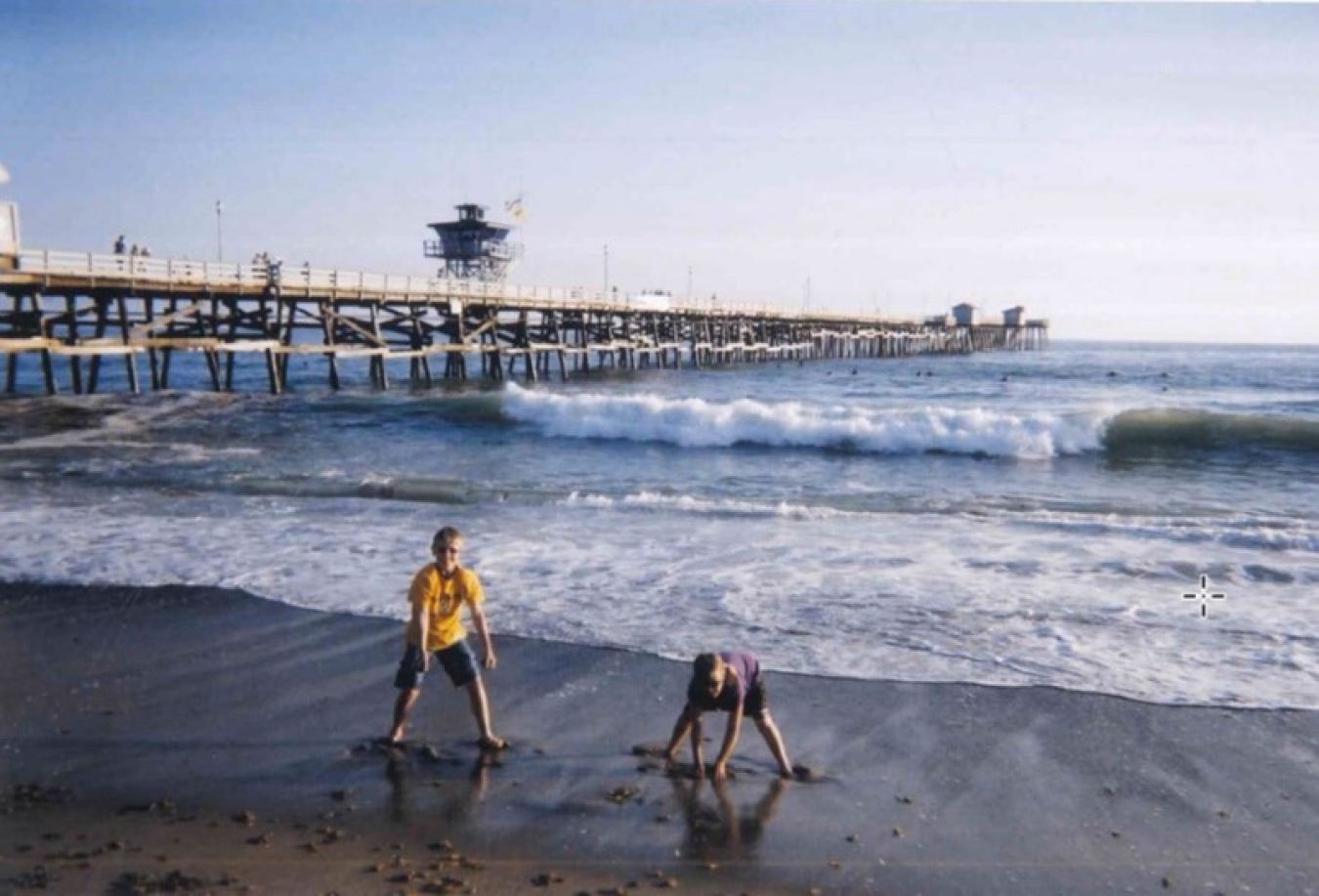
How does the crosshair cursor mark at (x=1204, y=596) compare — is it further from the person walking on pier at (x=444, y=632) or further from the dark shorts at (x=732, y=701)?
the person walking on pier at (x=444, y=632)

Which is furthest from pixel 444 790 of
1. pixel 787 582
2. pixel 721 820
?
pixel 787 582

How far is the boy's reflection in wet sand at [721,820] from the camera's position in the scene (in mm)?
4520

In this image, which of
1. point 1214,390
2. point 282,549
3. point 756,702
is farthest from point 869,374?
point 756,702

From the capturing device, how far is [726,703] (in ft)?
17.1

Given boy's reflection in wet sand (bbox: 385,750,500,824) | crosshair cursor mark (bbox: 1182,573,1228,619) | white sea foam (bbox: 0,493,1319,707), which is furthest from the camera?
crosshair cursor mark (bbox: 1182,573,1228,619)

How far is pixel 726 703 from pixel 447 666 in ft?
5.13

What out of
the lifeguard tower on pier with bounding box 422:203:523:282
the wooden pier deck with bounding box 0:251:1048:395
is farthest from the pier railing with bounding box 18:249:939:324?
the lifeguard tower on pier with bounding box 422:203:523:282

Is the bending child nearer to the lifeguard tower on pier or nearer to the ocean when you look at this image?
the ocean

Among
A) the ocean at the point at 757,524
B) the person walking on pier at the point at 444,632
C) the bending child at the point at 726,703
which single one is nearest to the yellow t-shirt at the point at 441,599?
the person walking on pier at the point at 444,632

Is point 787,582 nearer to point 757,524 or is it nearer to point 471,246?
point 757,524

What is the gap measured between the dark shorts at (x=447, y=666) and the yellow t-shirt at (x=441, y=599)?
0.14 ft

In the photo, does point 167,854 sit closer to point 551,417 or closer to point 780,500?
point 780,500

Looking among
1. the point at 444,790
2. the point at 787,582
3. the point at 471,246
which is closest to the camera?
the point at 444,790

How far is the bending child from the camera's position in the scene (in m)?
5.13
